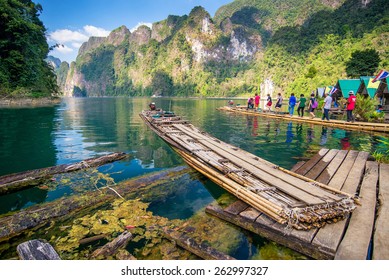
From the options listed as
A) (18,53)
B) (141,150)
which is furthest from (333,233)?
(18,53)

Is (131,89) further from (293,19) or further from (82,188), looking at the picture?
(82,188)

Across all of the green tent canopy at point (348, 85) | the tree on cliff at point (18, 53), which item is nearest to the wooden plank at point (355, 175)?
the green tent canopy at point (348, 85)

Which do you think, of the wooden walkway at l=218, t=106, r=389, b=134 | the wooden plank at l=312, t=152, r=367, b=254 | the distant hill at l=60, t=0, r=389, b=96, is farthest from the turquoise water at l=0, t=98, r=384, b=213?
the distant hill at l=60, t=0, r=389, b=96

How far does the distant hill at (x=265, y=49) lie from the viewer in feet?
231

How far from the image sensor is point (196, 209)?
5.43 metres

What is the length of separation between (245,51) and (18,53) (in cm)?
15253

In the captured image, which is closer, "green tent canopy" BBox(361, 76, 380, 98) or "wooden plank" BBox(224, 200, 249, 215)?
"wooden plank" BBox(224, 200, 249, 215)

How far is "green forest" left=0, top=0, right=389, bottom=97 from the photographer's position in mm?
39094

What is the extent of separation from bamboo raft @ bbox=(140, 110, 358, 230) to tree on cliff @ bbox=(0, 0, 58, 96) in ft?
136

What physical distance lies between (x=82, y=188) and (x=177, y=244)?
380 cm

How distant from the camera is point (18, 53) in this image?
37000 mm

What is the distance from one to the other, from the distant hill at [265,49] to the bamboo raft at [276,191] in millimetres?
57361

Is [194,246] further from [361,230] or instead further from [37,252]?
[361,230]

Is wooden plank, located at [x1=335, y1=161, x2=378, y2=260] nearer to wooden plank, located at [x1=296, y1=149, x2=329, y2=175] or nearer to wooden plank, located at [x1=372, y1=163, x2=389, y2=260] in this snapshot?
wooden plank, located at [x1=372, y1=163, x2=389, y2=260]
